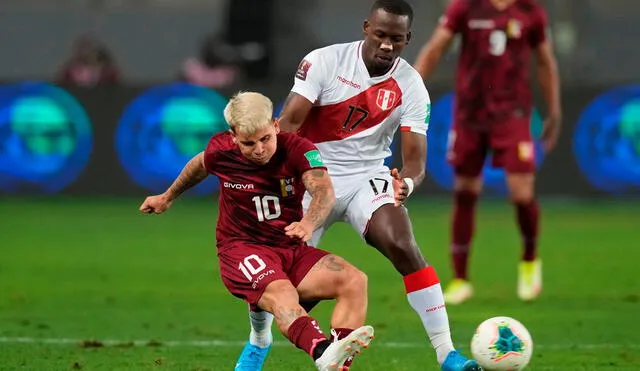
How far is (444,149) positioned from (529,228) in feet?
22.2

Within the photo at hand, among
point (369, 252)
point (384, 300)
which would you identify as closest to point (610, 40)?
point (369, 252)

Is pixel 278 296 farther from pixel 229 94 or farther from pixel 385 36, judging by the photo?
pixel 229 94

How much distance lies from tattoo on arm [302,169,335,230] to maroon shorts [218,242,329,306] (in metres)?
0.29

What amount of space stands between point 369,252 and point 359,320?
7386 mm

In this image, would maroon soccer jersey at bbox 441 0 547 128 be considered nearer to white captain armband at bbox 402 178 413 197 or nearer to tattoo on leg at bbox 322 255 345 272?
white captain armband at bbox 402 178 413 197

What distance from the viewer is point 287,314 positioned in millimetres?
6352

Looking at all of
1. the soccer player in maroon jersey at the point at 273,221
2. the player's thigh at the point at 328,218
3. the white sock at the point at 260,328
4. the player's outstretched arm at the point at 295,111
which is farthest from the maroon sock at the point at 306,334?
the player's outstretched arm at the point at 295,111

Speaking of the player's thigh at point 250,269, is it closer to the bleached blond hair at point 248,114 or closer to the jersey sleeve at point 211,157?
the jersey sleeve at point 211,157

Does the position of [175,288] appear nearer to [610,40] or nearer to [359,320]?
[359,320]

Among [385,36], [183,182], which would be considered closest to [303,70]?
[385,36]

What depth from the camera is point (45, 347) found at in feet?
26.6

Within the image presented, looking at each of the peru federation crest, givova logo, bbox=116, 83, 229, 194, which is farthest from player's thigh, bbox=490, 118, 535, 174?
givova logo, bbox=116, 83, 229, 194

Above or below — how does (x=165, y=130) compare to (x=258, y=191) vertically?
→ below

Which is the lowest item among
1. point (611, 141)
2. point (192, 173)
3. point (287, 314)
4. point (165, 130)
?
point (165, 130)
